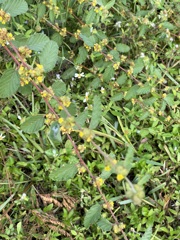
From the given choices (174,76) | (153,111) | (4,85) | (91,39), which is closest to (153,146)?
(153,111)

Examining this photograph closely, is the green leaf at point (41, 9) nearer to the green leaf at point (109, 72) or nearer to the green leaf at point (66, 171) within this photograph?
the green leaf at point (109, 72)

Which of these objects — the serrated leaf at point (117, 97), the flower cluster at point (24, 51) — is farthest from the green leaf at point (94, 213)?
the serrated leaf at point (117, 97)

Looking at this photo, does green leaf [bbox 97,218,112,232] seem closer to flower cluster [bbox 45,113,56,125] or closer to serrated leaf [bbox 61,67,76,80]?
flower cluster [bbox 45,113,56,125]

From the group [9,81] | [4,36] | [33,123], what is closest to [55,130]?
[33,123]

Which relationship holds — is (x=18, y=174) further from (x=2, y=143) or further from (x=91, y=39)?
(x=91, y=39)

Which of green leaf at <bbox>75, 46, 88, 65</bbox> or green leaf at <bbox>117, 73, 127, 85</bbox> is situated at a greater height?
green leaf at <bbox>75, 46, 88, 65</bbox>

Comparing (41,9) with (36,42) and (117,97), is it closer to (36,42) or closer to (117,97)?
(36,42)

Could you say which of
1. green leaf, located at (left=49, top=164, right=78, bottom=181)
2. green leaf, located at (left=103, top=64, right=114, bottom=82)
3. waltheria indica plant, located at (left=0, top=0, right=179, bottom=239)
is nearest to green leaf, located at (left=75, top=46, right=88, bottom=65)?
waltheria indica plant, located at (left=0, top=0, right=179, bottom=239)
